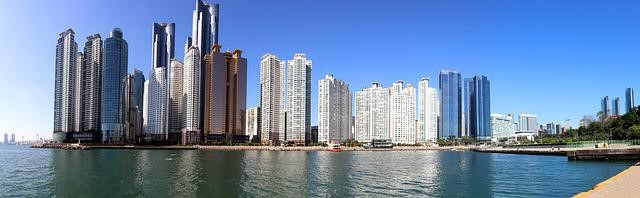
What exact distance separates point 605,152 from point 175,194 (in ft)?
273

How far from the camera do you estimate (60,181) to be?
5303 centimetres

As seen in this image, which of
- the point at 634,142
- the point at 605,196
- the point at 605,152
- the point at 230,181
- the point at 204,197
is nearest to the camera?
the point at 605,196

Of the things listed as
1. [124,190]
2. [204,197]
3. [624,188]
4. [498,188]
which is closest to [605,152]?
[498,188]

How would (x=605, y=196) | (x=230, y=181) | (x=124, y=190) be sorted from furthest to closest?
(x=230, y=181)
(x=124, y=190)
(x=605, y=196)

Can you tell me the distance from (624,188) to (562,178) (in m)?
31.0

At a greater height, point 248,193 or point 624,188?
point 624,188

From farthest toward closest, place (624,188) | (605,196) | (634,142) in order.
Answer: (634,142)
(624,188)
(605,196)

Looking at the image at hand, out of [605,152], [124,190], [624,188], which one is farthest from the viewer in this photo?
[605,152]

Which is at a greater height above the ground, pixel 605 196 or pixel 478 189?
pixel 605 196

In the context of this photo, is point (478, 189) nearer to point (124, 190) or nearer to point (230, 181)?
point (230, 181)

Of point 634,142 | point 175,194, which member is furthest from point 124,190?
point 634,142

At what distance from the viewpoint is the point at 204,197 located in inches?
1556

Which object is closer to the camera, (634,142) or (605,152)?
(605,152)

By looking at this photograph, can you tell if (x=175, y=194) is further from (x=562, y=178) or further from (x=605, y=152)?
(x=605, y=152)
